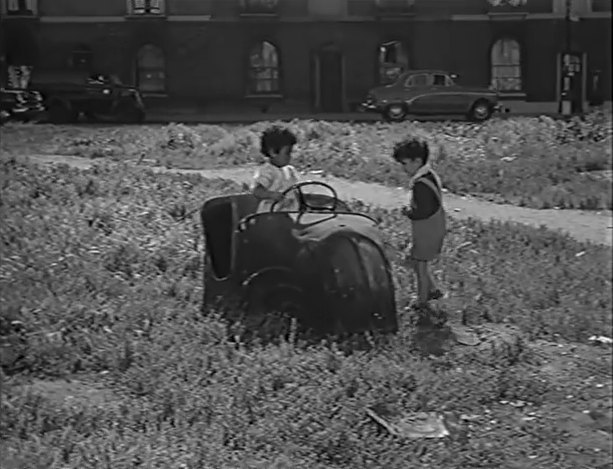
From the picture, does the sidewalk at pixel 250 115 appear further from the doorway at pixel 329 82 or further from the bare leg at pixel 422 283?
the bare leg at pixel 422 283

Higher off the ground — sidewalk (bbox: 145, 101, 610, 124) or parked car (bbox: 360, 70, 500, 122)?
parked car (bbox: 360, 70, 500, 122)

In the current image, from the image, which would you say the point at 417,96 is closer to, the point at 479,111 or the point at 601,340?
the point at 479,111

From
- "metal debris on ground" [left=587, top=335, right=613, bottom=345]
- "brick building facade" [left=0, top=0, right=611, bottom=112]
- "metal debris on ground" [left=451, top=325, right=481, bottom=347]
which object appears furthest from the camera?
"metal debris on ground" [left=587, top=335, right=613, bottom=345]

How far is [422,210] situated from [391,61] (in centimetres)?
27

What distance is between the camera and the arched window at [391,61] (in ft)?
5.67

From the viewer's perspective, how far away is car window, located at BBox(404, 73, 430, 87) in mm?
1736

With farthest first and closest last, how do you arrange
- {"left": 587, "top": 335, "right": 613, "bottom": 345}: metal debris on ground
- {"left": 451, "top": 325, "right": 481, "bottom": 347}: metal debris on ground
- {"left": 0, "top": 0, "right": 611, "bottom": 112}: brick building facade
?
{"left": 587, "top": 335, "right": 613, "bottom": 345}: metal debris on ground → {"left": 451, "top": 325, "right": 481, "bottom": 347}: metal debris on ground → {"left": 0, "top": 0, "right": 611, "bottom": 112}: brick building facade

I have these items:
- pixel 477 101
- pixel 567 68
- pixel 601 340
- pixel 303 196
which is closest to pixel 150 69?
pixel 303 196

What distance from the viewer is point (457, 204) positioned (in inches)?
70.7

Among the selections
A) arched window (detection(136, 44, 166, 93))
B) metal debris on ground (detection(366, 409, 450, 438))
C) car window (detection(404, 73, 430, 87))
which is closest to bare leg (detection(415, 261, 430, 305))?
metal debris on ground (detection(366, 409, 450, 438))

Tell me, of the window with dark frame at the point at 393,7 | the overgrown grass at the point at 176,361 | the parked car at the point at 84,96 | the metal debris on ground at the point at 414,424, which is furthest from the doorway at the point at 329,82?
the metal debris on ground at the point at 414,424

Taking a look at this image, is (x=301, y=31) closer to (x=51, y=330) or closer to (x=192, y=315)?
(x=192, y=315)

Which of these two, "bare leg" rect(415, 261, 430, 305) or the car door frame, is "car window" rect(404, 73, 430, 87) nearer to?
the car door frame

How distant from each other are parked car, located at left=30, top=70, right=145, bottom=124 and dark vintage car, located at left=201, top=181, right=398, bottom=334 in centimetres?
23
